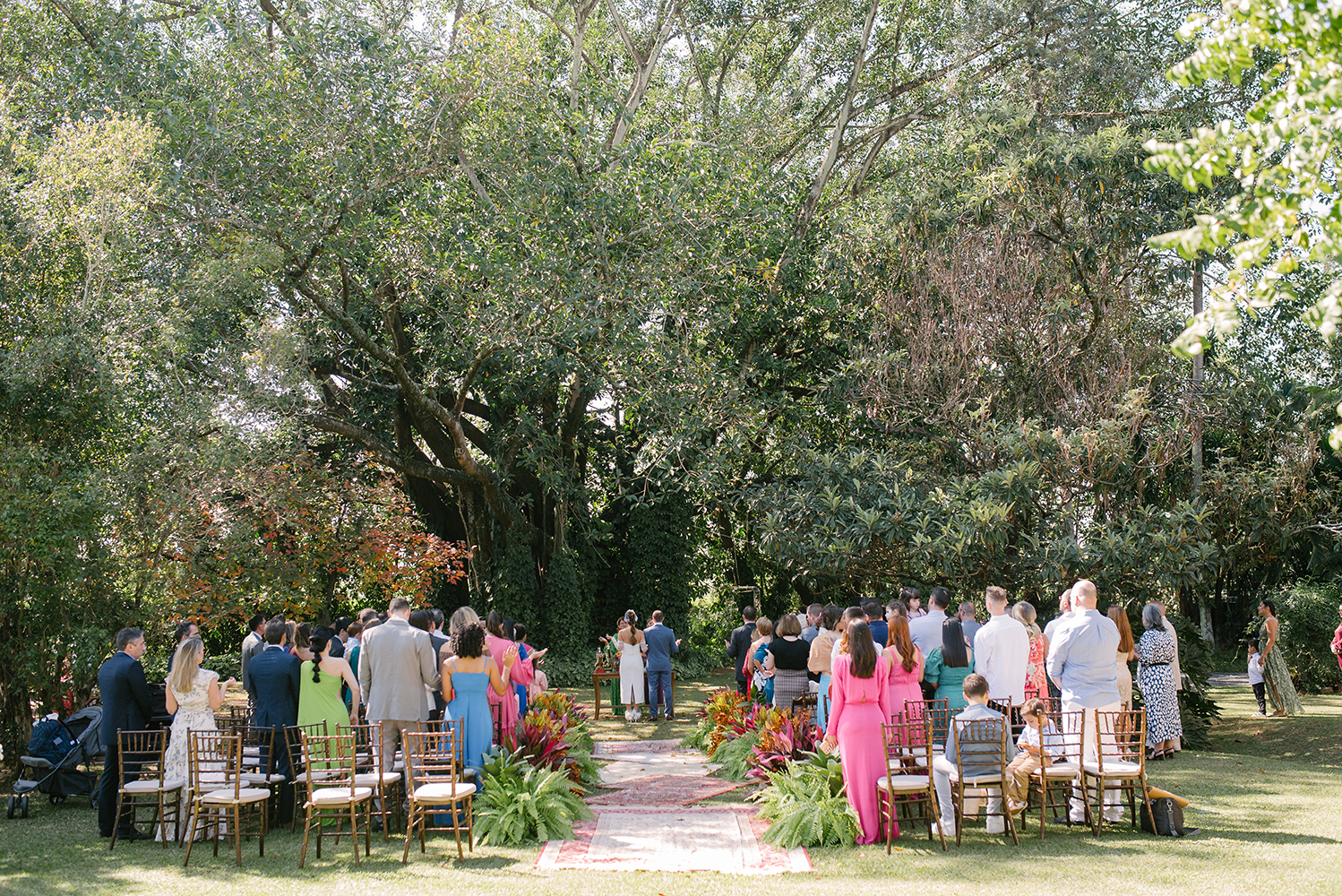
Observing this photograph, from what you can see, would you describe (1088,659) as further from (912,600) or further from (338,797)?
(338,797)

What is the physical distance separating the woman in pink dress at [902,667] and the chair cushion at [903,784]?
0.82 m

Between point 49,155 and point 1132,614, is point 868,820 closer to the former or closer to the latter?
point 1132,614

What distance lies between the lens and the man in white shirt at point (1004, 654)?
322 inches

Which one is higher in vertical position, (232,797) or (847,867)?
(232,797)

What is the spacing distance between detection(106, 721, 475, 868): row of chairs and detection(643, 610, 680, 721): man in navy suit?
5.50 m

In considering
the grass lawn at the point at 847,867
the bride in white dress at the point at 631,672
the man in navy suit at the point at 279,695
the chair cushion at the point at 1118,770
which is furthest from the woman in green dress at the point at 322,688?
the bride in white dress at the point at 631,672

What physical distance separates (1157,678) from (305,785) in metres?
8.24

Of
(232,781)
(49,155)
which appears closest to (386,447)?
(49,155)

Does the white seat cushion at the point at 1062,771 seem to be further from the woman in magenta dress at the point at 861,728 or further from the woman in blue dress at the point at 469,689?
the woman in blue dress at the point at 469,689

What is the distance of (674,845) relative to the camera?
7227 millimetres

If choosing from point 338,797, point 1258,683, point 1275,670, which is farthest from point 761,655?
point 1258,683

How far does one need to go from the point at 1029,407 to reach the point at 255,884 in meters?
11.4

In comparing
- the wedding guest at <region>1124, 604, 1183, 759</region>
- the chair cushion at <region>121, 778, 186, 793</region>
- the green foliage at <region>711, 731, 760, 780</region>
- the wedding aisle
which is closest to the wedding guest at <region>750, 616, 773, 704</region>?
the green foliage at <region>711, 731, 760, 780</region>

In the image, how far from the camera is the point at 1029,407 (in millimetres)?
14039
